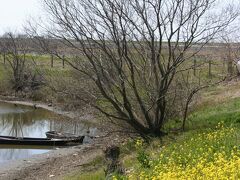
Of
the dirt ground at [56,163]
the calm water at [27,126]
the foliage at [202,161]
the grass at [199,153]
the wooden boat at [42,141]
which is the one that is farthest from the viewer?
the wooden boat at [42,141]

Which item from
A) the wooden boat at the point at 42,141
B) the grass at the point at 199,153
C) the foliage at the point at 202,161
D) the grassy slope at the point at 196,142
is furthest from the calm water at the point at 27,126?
the foliage at the point at 202,161

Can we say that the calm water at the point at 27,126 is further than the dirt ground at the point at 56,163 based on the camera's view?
Yes

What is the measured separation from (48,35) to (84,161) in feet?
18.3

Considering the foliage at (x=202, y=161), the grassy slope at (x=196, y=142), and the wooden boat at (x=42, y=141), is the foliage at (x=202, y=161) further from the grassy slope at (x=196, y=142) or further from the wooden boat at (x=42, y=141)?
the wooden boat at (x=42, y=141)

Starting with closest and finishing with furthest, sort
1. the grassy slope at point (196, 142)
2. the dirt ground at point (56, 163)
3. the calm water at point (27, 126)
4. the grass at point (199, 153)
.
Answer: the grass at point (199, 153)
the grassy slope at point (196, 142)
the dirt ground at point (56, 163)
the calm water at point (27, 126)

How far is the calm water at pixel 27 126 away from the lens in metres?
25.0

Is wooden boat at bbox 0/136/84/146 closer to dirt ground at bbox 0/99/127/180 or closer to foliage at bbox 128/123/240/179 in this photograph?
dirt ground at bbox 0/99/127/180

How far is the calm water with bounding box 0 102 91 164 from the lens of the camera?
25.0 m

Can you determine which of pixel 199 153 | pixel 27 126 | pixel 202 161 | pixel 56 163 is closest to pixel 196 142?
pixel 199 153

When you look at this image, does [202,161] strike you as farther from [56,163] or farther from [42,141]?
[42,141]

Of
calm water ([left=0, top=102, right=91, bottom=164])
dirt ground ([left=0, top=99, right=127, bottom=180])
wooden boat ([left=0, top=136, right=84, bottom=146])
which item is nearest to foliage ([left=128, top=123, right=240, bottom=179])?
dirt ground ([left=0, top=99, right=127, bottom=180])

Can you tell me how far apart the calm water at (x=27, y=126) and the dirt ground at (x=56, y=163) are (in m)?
1.64

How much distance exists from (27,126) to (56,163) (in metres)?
13.6

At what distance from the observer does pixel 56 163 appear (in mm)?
20812
